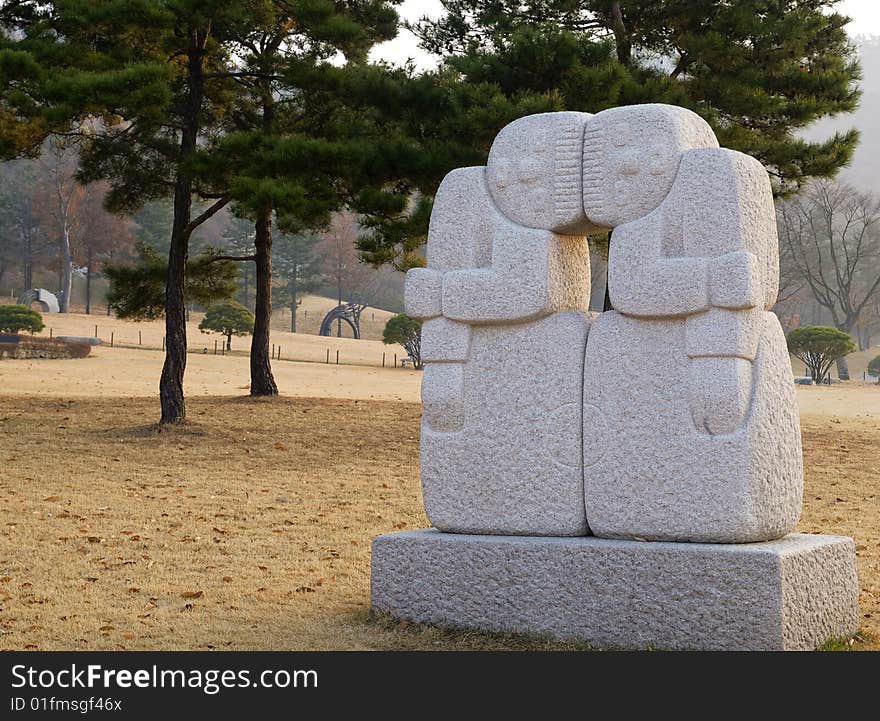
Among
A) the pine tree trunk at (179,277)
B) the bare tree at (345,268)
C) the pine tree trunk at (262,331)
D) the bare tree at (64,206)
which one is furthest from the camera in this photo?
the bare tree at (345,268)

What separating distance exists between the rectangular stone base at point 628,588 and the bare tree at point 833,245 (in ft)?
134

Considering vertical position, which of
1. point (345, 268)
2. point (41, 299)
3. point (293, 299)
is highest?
point (345, 268)

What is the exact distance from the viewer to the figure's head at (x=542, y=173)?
17.4ft

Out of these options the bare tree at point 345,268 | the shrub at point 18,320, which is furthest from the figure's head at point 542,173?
the bare tree at point 345,268

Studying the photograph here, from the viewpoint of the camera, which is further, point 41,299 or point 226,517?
point 41,299

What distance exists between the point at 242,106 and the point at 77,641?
1358 cm

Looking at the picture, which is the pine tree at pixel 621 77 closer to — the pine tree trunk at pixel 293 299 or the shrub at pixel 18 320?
the shrub at pixel 18 320

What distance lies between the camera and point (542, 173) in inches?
211

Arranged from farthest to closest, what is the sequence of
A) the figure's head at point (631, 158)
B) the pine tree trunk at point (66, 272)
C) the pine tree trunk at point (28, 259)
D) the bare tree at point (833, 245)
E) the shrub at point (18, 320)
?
1. the pine tree trunk at point (28, 259)
2. the pine tree trunk at point (66, 272)
3. the bare tree at point (833, 245)
4. the shrub at point (18, 320)
5. the figure's head at point (631, 158)

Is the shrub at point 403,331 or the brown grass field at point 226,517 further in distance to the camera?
the shrub at point 403,331

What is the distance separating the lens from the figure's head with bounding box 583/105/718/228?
5.09 meters

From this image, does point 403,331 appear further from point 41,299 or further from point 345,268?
point 345,268

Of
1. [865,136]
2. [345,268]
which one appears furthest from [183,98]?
[865,136]

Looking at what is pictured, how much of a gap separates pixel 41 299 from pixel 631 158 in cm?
4510
